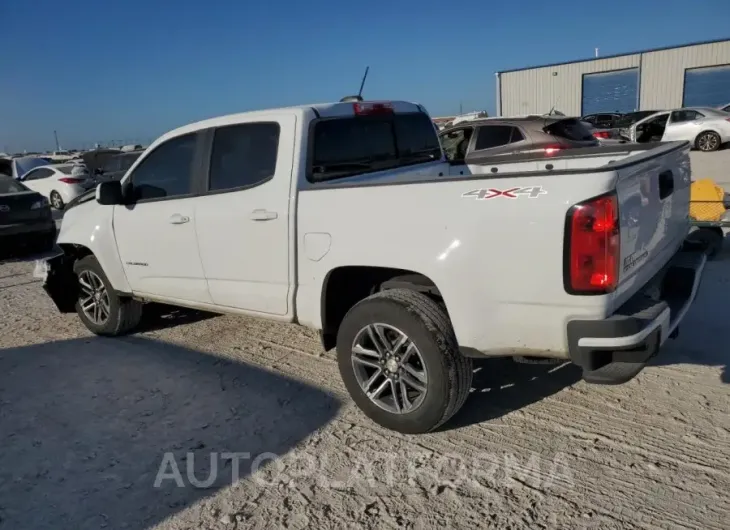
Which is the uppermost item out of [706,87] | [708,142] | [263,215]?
[263,215]

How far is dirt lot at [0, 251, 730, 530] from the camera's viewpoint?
277 centimetres

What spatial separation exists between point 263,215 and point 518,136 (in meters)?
6.60

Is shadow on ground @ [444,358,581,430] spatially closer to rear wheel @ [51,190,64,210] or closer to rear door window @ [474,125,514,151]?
rear door window @ [474,125,514,151]

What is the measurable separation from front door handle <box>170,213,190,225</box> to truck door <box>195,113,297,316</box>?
5.1 inches

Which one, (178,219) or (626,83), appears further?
(626,83)

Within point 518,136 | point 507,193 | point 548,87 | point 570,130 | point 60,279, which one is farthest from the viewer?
point 548,87

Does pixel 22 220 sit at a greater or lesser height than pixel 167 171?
lesser

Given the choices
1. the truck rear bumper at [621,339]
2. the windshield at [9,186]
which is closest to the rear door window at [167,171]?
the truck rear bumper at [621,339]

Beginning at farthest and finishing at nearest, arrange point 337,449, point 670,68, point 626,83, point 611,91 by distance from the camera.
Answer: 1. point 611,91
2. point 626,83
3. point 670,68
4. point 337,449

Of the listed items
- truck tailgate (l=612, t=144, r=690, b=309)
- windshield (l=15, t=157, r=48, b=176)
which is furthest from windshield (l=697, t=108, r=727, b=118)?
windshield (l=15, t=157, r=48, b=176)

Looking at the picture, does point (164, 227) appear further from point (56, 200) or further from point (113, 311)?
point (56, 200)

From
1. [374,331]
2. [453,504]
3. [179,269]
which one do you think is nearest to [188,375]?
[179,269]

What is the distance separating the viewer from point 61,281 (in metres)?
5.65

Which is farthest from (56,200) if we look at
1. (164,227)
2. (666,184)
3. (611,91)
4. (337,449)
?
(611,91)
